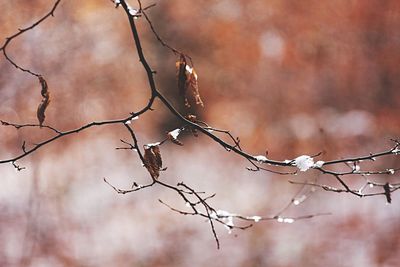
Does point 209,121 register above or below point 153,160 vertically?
above

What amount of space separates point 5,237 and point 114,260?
1100 millimetres

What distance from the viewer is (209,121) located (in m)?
7.58

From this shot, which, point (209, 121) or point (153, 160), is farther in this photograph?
point (209, 121)

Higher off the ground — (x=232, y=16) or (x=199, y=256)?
(x=232, y=16)

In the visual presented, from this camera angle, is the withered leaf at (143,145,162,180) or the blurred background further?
the blurred background

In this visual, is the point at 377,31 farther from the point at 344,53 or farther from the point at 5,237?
the point at 5,237

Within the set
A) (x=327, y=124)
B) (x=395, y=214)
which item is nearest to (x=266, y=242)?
(x=395, y=214)

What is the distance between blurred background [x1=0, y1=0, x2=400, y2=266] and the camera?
561 cm

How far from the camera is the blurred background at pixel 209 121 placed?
5605mm

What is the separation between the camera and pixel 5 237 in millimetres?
5633

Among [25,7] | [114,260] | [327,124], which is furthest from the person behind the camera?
[327,124]

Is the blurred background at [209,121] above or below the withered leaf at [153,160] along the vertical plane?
above

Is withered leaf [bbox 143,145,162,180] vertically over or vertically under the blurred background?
under

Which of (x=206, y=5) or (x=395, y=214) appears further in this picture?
(x=206, y=5)
